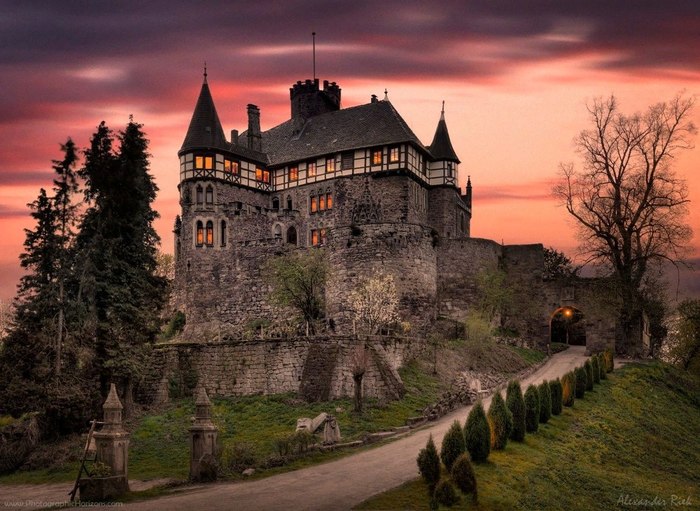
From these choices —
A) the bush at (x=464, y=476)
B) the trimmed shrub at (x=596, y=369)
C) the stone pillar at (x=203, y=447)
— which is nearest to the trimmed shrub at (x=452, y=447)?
the bush at (x=464, y=476)

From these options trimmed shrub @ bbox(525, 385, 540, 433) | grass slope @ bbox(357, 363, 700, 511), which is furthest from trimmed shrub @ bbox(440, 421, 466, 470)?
trimmed shrub @ bbox(525, 385, 540, 433)

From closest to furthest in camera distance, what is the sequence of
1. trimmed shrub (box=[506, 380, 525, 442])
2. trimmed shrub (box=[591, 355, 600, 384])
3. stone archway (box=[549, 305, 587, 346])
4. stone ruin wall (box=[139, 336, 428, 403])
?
trimmed shrub (box=[506, 380, 525, 442]) < stone ruin wall (box=[139, 336, 428, 403]) < trimmed shrub (box=[591, 355, 600, 384]) < stone archway (box=[549, 305, 587, 346])

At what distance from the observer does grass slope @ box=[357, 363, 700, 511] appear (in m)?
21.2

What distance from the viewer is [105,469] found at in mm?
21891

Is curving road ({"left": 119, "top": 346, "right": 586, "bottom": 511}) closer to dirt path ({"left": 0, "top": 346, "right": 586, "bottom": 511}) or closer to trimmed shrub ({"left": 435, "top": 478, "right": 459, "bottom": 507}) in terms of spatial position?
dirt path ({"left": 0, "top": 346, "right": 586, "bottom": 511})

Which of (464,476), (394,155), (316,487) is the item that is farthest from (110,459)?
(394,155)

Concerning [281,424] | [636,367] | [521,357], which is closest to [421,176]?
[521,357]

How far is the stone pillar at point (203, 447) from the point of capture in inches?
931

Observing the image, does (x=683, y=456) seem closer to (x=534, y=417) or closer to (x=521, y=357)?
(x=534, y=417)

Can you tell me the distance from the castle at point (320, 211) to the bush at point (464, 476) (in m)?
31.5

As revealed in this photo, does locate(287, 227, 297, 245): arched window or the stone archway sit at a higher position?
locate(287, 227, 297, 245): arched window

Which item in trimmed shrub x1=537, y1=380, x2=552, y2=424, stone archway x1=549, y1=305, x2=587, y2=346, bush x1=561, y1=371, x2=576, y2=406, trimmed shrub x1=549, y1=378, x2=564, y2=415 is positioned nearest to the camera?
trimmed shrub x1=537, y1=380, x2=552, y2=424

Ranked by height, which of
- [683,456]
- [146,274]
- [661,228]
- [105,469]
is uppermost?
[661,228]

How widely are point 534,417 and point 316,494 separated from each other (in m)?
12.4
